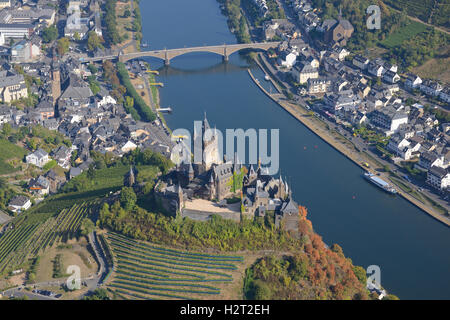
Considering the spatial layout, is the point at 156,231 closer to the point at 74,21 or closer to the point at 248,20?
the point at 74,21

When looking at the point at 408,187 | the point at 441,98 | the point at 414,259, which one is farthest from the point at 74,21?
the point at 414,259

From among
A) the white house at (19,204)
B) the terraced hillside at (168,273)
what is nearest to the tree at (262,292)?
the terraced hillside at (168,273)

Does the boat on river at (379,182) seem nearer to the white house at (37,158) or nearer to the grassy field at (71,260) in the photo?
the grassy field at (71,260)

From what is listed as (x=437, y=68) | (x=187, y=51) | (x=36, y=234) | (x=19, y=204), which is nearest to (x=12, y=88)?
(x=19, y=204)

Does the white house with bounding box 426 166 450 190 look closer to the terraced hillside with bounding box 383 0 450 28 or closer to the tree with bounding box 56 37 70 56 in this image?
the terraced hillside with bounding box 383 0 450 28

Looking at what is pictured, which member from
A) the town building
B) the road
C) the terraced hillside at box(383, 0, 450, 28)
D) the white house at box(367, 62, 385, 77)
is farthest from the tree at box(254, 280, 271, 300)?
the terraced hillside at box(383, 0, 450, 28)

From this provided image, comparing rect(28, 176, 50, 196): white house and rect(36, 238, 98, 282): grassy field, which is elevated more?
rect(28, 176, 50, 196): white house
